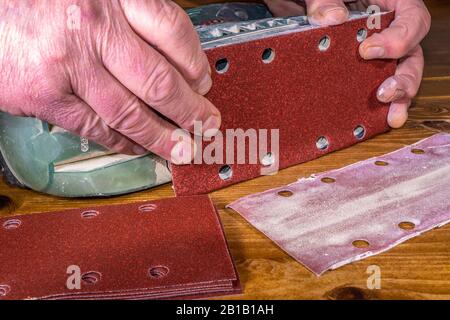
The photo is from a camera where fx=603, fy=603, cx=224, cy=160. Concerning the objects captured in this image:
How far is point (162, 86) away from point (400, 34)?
1.29 feet

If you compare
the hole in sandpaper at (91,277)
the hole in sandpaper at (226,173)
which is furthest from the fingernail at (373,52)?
the hole in sandpaper at (91,277)

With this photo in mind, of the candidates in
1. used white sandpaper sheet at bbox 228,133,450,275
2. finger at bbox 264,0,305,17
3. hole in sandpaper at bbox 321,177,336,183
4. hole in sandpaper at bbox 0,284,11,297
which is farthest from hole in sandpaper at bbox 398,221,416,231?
finger at bbox 264,0,305,17

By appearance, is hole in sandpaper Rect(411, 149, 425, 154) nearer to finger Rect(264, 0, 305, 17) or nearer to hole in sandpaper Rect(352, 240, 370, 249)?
hole in sandpaper Rect(352, 240, 370, 249)

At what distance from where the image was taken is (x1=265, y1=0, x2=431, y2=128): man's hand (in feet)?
2.49

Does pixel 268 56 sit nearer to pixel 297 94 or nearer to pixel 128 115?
pixel 297 94

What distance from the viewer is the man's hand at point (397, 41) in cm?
76

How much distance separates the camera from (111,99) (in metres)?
0.60

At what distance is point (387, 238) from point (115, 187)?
1.01 feet

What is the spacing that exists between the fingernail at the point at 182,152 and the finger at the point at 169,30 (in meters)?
0.08

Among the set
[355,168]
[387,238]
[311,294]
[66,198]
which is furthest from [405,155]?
[66,198]

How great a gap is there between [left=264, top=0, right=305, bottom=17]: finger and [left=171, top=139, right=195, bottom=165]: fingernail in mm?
457

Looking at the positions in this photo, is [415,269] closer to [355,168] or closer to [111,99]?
[355,168]

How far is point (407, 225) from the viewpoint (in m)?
0.62

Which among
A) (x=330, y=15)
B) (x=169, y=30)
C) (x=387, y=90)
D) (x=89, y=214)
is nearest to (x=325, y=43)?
(x=330, y=15)
